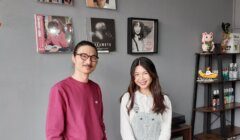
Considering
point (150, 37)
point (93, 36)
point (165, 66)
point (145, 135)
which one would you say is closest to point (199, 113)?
point (165, 66)

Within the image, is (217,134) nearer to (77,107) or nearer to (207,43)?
(207,43)

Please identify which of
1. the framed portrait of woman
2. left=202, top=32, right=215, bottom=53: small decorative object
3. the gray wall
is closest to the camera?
the gray wall

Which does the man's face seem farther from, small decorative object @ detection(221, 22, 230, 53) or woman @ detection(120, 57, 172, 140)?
small decorative object @ detection(221, 22, 230, 53)

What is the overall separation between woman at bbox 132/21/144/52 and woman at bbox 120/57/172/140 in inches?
21.4

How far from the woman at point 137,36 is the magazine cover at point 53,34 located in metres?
0.62

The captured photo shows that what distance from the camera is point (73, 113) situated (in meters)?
1.39

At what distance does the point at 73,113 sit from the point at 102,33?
2.78ft

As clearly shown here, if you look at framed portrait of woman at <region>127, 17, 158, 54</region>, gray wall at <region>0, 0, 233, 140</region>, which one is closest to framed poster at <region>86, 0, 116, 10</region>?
gray wall at <region>0, 0, 233, 140</region>

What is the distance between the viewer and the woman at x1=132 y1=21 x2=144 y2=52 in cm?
219

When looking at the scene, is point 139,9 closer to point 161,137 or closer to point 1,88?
point 161,137

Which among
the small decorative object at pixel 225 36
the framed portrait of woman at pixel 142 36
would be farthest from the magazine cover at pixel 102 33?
the small decorative object at pixel 225 36

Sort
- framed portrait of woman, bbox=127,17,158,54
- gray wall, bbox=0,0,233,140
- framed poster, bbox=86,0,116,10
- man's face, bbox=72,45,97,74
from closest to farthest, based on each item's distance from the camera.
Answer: man's face, bbox=72,45,97,74, gray wall, bbox=0,0,233,140, framed poster, bbox=86,0,116,10, framed portrait of woman, bbox=127,17,158,54

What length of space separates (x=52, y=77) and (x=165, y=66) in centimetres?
120

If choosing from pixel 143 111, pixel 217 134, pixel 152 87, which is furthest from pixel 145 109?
pixel 217 134
